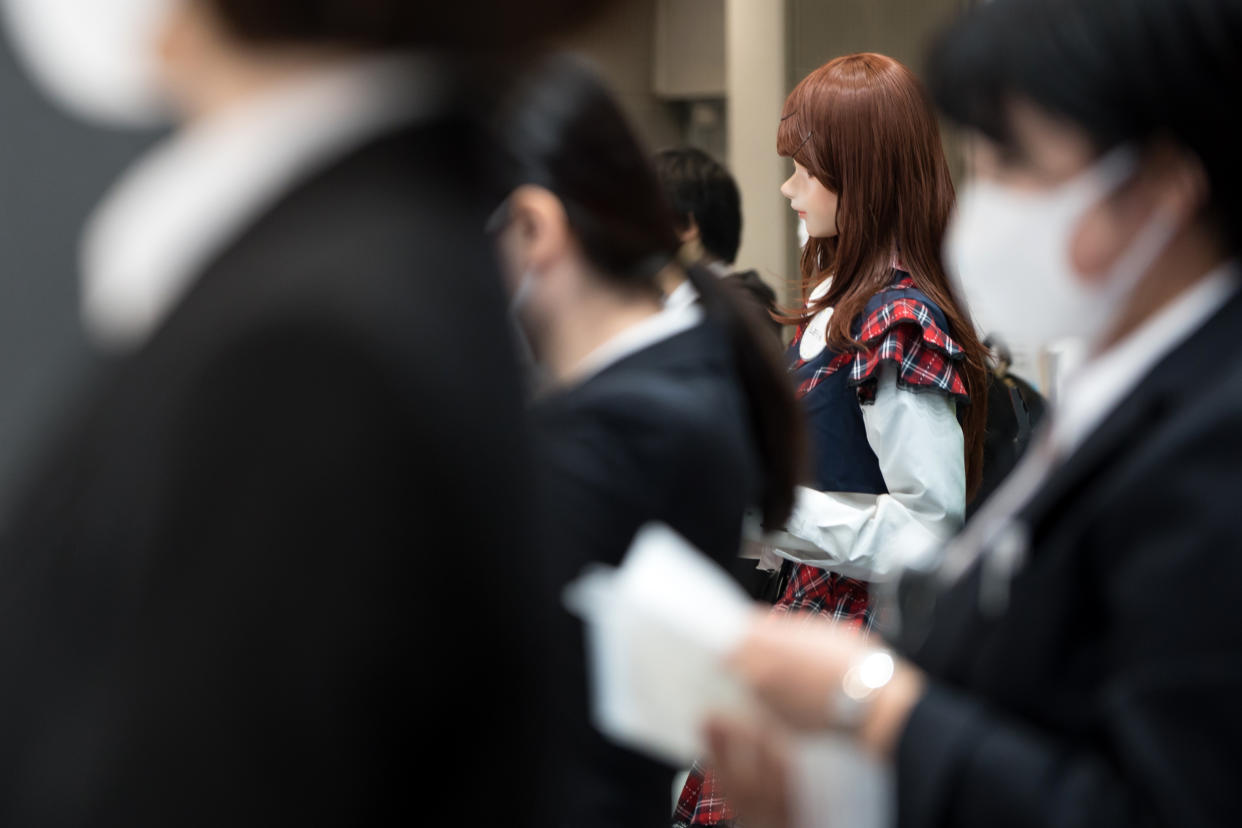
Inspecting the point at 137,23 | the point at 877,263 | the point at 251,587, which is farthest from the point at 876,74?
the point at 251,587

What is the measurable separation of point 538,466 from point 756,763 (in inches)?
18.3

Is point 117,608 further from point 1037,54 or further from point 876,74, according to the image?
point 876,74

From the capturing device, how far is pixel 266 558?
48 cm

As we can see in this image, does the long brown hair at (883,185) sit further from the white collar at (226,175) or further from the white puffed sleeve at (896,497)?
the white collar at (226,175)

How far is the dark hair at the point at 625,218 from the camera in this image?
1297mm

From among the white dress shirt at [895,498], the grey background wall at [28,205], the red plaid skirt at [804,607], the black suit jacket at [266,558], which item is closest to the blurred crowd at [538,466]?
the black suit jacket at [266,558]

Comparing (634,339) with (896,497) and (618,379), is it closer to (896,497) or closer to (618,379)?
(618,379)

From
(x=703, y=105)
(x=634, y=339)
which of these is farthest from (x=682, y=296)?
(x=703, y=105)

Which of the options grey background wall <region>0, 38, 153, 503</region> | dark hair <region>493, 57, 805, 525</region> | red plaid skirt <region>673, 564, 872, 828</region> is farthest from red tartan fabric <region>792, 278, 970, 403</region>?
grey background wall <region>0, 38, 153, 503</region>

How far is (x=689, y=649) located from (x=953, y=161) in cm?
355

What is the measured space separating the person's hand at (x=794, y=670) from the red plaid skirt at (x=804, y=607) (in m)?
1.19

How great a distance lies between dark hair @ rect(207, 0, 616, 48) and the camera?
551 mm

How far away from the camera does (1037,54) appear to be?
35.8 inches

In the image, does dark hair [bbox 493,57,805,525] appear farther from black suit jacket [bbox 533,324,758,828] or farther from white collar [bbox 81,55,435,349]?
white collar [bbox 81,55,435,349]
